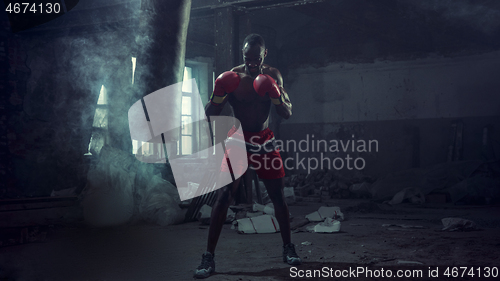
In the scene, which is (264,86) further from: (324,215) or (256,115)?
(324,215)

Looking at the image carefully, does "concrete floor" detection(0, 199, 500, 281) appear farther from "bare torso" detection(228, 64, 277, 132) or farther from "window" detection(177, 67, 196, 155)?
"window" detection(177, 67, 196, 155)

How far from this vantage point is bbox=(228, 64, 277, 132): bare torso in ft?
9.66

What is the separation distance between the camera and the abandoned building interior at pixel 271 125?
3230 millimetres

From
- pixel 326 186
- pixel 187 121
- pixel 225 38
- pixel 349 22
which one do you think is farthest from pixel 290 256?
pixel 349 22

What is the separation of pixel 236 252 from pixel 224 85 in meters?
1.39

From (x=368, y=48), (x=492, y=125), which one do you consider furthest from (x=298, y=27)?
(x=492, y=125)

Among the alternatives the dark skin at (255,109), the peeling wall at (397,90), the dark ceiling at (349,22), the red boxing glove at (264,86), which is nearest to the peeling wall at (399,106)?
the peeling wall at (397,90)

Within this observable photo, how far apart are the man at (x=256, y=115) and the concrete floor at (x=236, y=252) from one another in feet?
0.96

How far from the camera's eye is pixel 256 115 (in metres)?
2.95

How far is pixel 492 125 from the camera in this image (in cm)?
911

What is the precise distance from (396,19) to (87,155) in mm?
7049

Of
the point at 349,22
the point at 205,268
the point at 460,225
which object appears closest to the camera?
the point at 205,268

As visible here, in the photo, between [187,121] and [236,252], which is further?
[187,121]

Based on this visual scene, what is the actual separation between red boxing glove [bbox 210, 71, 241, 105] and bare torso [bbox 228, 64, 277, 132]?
131 mm
